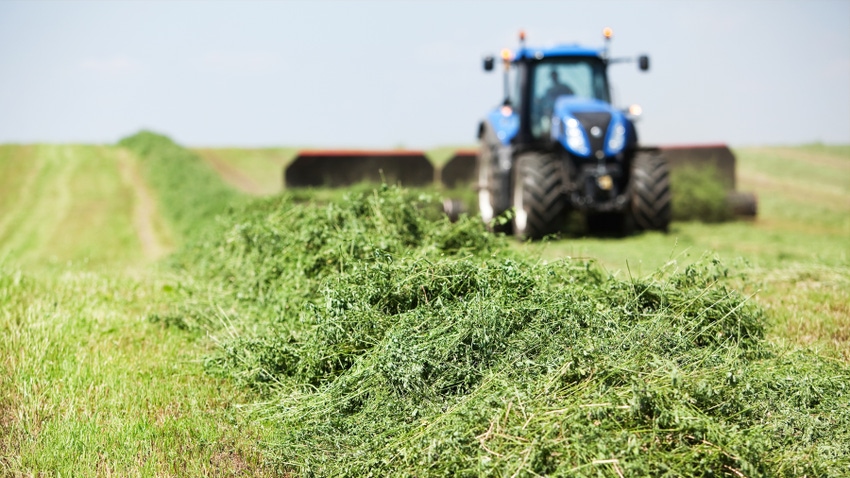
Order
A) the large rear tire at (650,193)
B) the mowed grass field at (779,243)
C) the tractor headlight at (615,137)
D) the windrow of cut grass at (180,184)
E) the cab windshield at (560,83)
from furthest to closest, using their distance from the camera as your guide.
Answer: the windrow of cut grass at (180,184) → the cab windshield at (560,83) → the large rear tire at (650,193) → the tractor headlight at (615,137) → the mowed grass field at (779,243)

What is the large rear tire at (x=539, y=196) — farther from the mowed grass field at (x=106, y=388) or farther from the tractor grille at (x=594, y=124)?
the mowed grass field at (x=106, y=388)

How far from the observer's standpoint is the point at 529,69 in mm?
11617

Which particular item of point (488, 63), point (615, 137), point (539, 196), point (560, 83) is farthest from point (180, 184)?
point (615, 137)

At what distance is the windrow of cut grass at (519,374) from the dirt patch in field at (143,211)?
9937mm

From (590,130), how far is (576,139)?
212 millimetres

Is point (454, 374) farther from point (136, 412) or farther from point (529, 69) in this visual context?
point (529, 69)

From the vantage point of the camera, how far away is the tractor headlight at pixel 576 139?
10711 millimetres

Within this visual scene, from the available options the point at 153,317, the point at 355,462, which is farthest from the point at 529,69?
the point at 355,462

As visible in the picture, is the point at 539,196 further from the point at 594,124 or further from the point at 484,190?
the point at 484,190

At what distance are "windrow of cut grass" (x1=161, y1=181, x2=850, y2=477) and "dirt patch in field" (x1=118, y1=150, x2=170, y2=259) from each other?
994 cm

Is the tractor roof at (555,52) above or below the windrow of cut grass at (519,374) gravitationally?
above

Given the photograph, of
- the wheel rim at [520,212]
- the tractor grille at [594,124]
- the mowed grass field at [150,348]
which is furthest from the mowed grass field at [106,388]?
the tractor grille at [594,124]

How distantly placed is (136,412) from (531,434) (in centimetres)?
215

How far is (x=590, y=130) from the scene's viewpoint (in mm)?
10680
